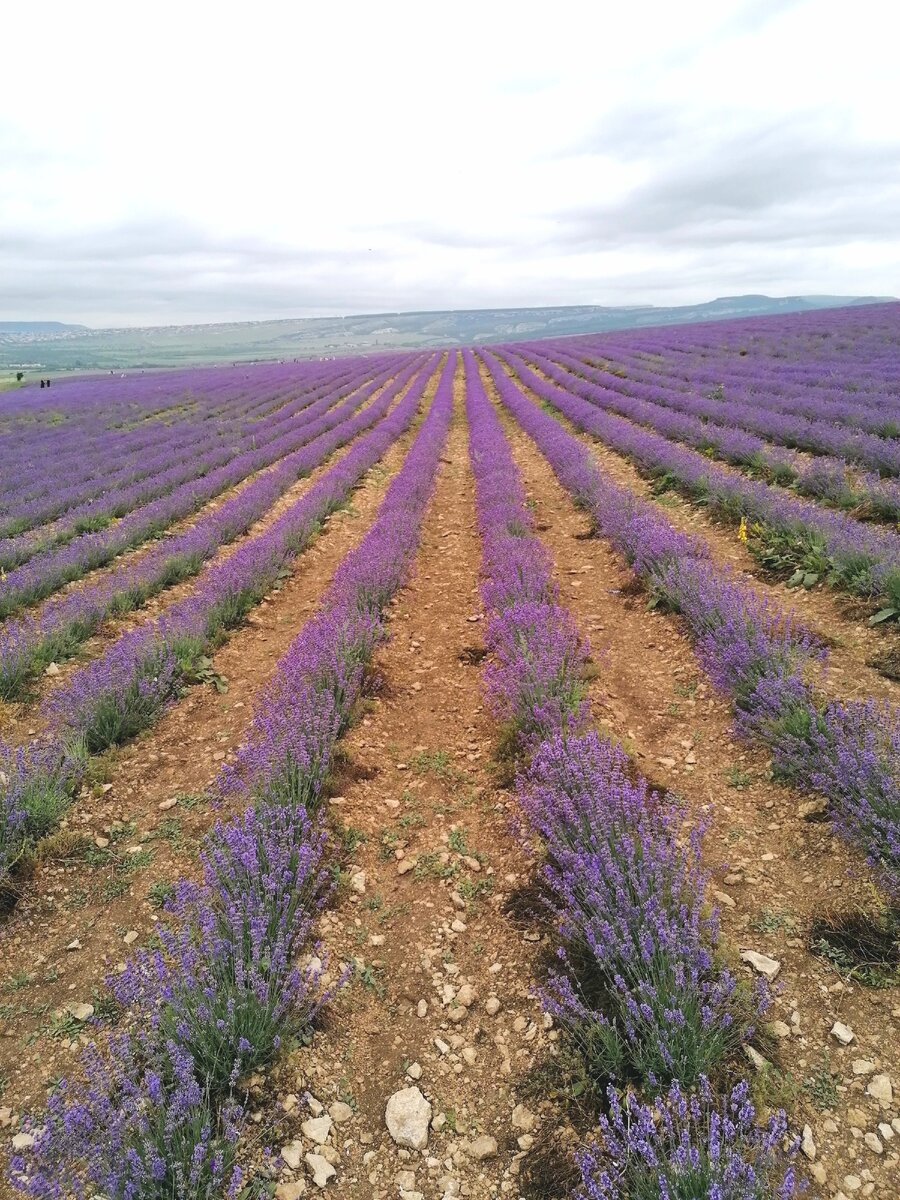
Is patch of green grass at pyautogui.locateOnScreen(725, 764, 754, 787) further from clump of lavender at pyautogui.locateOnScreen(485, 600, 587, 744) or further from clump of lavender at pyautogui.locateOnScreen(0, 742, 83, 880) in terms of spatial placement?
clump of lavender at pyautogui.locateOnScreen(0, 742, 83, 880)

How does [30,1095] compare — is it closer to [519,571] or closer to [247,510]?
[519,571]

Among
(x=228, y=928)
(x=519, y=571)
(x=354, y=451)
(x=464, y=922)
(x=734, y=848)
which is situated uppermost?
(x=354, y=451)

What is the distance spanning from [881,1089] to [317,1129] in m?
1.87

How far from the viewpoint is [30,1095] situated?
7.42 ft

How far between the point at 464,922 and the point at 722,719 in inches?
88.4

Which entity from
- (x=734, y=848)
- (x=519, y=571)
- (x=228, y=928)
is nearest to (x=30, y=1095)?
(x=228, y=928)

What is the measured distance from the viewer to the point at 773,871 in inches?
117

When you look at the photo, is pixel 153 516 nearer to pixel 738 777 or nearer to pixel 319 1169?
pixel 738 777

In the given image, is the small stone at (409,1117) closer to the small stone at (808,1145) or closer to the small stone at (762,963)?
the small stone at (808,1145)

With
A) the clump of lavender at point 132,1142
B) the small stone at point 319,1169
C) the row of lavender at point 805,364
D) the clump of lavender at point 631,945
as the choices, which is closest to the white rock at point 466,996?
the clump of lavender at point 631,945

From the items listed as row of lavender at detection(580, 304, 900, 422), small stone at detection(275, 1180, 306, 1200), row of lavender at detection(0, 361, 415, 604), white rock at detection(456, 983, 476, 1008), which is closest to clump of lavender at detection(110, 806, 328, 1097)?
small stone at detection(275, 1180, 306, 1200)

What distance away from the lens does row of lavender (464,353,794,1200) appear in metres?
1.72

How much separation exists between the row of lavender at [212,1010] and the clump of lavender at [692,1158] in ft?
3.45

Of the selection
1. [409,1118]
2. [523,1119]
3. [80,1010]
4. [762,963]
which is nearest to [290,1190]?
[409,1118]
